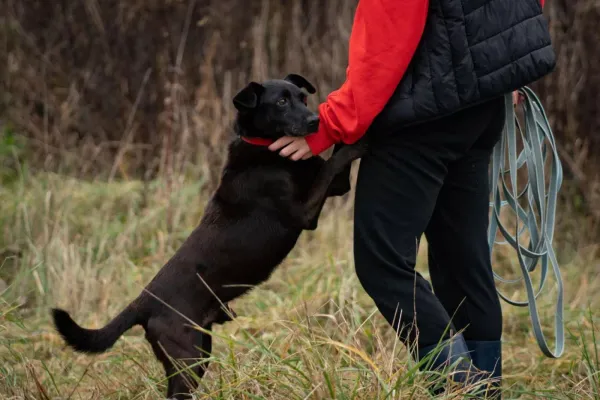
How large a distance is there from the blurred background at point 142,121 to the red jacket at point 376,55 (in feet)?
6.20

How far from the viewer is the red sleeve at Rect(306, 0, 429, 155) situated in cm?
227

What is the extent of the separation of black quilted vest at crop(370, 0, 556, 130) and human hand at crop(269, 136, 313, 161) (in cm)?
37

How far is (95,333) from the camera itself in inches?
109

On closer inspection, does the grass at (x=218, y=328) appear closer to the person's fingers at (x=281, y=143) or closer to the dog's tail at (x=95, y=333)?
the dog's tail at (x=95, y=333)

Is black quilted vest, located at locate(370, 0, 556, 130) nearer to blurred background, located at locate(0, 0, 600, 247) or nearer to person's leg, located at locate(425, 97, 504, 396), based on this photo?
person's leg, located at locate(425, 97, 504, 396)

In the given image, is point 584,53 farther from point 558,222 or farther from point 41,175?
point 41,175

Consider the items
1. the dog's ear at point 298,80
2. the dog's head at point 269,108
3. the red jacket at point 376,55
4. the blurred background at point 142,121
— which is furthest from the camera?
the blurred background at point 142,121

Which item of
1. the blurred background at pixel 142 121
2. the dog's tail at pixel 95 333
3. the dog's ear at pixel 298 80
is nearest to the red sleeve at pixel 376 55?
the dog's ear at pixel 298 80

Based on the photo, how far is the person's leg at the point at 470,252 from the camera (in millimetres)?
2639

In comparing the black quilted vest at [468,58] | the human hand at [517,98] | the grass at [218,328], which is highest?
the black quilted vest at [468,58]

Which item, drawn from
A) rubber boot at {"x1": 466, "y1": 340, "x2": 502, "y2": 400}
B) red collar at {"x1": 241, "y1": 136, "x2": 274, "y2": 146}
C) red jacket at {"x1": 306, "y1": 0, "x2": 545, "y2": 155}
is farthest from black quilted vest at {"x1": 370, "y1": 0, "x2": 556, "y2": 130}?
rubber boot at {"x1": 466, "y1": 340, "x2": 502, "y2": 400}

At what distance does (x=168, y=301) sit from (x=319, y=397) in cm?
72

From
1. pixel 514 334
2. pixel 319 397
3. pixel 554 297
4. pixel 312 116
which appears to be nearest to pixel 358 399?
pixel 319 397

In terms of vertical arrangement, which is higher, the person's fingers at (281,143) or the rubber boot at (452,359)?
the person's fingers at (281,143)
